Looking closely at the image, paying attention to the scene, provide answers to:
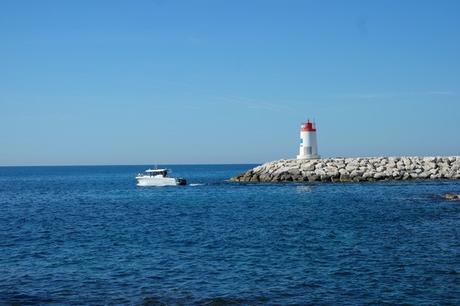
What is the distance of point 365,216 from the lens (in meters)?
34.7

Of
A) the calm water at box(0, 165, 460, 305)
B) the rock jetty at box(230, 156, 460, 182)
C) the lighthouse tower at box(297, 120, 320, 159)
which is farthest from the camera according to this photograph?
the lighthouse tower at box(297, 120, 320, 159)

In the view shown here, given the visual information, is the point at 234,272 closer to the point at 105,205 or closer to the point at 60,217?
the point at 60,217

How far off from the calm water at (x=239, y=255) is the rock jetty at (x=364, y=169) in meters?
24.0

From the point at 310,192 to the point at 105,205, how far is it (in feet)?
60.1

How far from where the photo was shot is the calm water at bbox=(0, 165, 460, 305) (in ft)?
55.7

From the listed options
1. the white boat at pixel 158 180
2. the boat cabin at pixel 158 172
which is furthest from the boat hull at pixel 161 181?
the boat cabin at pixel 158 172

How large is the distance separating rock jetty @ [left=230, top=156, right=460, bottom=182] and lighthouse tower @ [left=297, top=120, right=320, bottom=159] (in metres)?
1.90

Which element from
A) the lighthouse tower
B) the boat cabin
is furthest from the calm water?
the boat cabin

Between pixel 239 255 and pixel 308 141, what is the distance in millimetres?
50495

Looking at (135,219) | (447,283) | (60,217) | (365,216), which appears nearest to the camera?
(447,283)

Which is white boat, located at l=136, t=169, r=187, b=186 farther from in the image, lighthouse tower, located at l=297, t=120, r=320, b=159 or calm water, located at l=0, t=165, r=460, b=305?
calm water, located at l=0, t=165, r=460, b=305

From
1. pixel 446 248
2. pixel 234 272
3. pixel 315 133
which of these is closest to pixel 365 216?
pixel 446 248

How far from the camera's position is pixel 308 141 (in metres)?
72.0

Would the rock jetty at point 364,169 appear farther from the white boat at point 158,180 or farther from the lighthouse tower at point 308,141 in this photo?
the white boat at point 158,180
